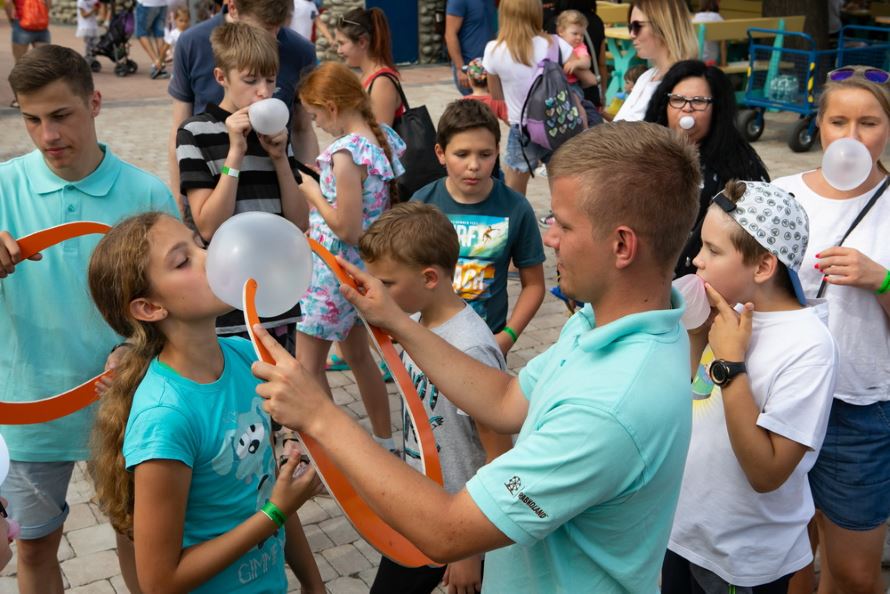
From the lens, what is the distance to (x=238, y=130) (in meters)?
3.96

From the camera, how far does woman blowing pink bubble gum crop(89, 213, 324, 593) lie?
2400mm

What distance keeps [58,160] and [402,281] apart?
4.17 feet

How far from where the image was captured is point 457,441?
10.3ft

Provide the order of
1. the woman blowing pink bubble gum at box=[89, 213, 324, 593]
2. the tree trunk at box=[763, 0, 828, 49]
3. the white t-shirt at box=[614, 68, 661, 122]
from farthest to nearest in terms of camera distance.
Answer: the tree trunk at box=[763, 0, 828, 49]
the white t-shirt at box=[614, 68, 661, 122]
the woman blowing pink bubble gum at box=[89, 213, 324, 593]

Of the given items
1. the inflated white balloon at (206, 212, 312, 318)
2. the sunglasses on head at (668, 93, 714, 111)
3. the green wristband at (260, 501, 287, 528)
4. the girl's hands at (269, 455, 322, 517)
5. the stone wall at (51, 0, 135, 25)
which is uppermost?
the inflated white balloon at (206, 212, 312, 318)

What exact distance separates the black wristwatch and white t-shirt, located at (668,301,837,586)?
0.43ft

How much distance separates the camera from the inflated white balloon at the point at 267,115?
3904mm

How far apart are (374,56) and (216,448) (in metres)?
4.02

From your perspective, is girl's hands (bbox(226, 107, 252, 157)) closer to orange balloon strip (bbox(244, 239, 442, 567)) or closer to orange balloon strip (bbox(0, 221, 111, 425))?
orange balloon strip (bbox(0, 221, 111, 425))

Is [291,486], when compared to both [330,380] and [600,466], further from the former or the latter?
[330,380]

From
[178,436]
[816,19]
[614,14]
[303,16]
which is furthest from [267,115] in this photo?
[816,19]

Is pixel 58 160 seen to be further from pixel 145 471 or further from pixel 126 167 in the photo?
pixel 145 471

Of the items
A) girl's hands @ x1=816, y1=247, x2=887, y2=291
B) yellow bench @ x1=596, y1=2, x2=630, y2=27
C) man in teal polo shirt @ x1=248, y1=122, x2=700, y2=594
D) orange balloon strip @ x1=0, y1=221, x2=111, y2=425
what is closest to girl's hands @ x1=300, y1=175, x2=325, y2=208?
orange balloon strip @ x1=0, y1=221, x2=111, y2=425

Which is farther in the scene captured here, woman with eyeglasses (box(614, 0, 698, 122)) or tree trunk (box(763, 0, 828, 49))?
tree trunk (box(763, 0, 828, 49))
